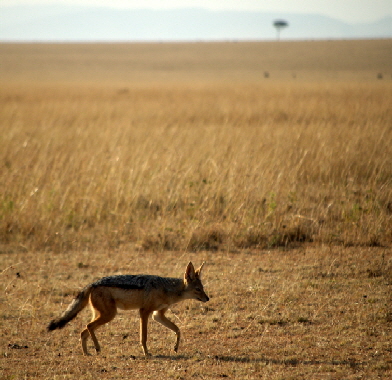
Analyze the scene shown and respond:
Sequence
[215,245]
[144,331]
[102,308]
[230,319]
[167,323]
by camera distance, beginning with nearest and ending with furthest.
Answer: [102,308] → [144,331] → [167,323] → [230,319] → [215,245]

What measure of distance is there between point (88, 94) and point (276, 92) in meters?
11.7

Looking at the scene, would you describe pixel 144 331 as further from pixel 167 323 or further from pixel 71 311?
pixel 71 311

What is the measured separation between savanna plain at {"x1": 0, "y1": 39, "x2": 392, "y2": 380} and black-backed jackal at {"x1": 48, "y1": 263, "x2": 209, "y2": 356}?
0.35 meters

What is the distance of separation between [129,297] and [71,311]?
540mm

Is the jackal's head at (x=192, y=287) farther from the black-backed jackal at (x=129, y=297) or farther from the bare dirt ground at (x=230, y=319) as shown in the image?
the bare dirt ground at (x=230, y=319)

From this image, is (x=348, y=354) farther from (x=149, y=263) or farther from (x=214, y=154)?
(x=214, y=154)

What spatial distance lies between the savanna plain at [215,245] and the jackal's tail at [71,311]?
0.39m

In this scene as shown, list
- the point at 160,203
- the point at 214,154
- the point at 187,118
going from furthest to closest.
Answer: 1. the point at 187,118
2. the point at 214,154
3. the point at 160,203

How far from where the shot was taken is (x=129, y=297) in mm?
4664

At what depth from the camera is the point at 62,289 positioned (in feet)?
21.2

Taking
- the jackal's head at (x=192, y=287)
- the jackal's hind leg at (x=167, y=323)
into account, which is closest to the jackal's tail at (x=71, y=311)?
the jackal's hind leg at (x=167, y=323)

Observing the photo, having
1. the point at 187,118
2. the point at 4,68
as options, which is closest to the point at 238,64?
the point at 4,68

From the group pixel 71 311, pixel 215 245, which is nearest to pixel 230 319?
pixel 71 311

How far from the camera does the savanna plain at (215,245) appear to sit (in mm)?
4781
